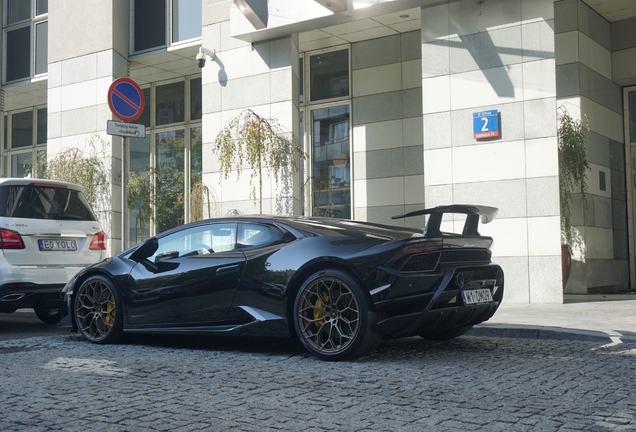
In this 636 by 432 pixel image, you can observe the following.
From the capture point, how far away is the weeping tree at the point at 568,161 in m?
12.0

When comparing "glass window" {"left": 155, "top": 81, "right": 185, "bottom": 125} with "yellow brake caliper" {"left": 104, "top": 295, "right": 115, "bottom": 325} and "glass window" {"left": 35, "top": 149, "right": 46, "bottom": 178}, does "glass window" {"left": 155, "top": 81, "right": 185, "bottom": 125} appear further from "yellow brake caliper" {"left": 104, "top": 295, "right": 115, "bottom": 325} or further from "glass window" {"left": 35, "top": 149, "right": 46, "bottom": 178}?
"yellow brake caliper" {"left": 104, "top": 295, "right": 115, "bottom": 325}

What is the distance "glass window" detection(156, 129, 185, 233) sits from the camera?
17.4m

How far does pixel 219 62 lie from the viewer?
14344 mm

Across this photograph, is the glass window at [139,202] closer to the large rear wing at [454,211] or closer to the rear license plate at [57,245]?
the rear license plate at [57,245]

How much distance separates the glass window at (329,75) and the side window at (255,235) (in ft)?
29.2

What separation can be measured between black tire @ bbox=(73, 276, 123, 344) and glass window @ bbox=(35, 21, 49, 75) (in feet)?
41.9

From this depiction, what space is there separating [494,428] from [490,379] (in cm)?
133

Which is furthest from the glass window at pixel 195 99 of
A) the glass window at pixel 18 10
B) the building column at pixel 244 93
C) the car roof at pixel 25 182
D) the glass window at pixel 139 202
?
the car roof at pixel 25 182

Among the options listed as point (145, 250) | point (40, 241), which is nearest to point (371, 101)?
point (40, 241)

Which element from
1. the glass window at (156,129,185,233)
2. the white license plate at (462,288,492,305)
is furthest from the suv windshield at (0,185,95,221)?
the glass window at (156,129,185,233)

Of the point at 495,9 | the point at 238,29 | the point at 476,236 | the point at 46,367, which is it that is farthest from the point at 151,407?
the point at 238,29

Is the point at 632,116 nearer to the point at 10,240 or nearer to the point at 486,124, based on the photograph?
the point at 486,124

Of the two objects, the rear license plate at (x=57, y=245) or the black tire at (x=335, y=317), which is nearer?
the black tire at (x=335, y=317)

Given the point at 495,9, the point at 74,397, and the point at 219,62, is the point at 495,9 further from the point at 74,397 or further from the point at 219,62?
the point at 74,397
